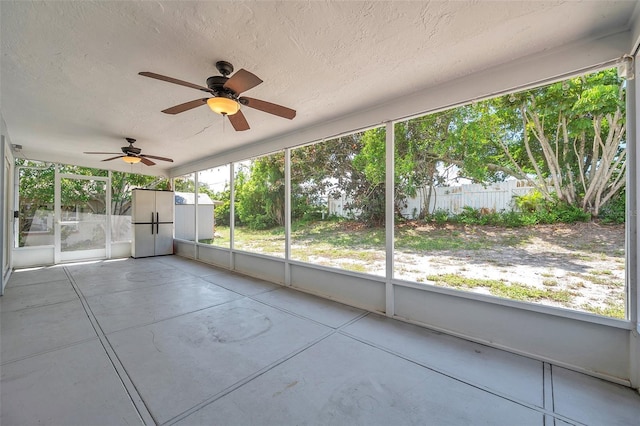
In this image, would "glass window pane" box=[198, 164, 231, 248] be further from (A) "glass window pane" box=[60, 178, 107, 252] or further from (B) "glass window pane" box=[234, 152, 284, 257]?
(A) "glass window pane" box=[60, 178, 107, 252]

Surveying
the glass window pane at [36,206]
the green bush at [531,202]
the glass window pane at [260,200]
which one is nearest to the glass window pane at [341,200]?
the glass window pane at [260,200]

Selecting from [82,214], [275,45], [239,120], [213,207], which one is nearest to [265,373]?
[239,120]

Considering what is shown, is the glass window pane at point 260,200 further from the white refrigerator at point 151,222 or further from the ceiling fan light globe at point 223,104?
the ceiling fan light globe at point 223,104

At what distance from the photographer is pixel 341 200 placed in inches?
320

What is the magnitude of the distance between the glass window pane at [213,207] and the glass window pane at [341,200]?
7.97 feet

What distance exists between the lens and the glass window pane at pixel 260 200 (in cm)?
1013

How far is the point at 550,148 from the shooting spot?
3.89 meters

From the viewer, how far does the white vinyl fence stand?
172 inches

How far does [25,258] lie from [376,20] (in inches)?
319

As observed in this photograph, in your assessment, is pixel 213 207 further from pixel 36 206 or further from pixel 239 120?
pixel 239 120

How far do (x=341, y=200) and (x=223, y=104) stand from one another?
620cm

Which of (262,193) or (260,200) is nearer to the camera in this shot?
(262,193)

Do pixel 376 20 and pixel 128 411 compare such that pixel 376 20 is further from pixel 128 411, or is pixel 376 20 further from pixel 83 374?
pixel 83 374

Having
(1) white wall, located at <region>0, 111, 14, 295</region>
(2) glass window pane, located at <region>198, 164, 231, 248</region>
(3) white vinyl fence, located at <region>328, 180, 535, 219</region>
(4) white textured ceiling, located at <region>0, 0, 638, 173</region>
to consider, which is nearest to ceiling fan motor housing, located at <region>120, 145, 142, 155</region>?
(4) white textured ceiling, located at <region>0, 0, 638, 173</region>
